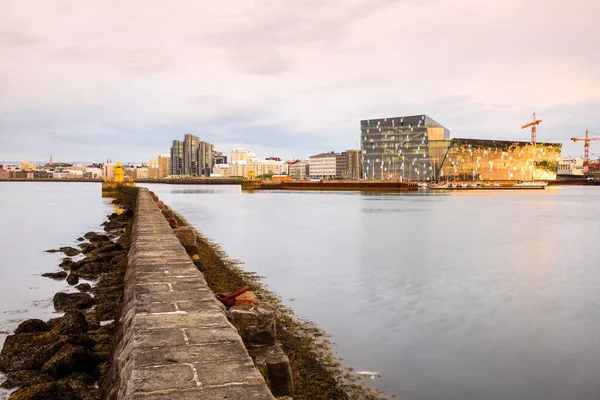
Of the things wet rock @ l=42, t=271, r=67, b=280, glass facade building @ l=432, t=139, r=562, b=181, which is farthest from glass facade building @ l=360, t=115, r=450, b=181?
wet rock @ l=42, t=271, r=67, b=280

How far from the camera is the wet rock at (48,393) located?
664 cm

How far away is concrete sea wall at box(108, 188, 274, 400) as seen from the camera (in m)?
3.92

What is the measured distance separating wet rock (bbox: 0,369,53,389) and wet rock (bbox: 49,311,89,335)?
1399 millimetres

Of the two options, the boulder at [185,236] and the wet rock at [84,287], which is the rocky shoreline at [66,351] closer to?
the wet rock at [84,287]

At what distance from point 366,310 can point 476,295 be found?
16.1 ft

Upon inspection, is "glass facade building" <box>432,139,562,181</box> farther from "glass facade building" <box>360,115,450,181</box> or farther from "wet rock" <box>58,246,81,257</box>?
"wet rock" <box>58,246,81,257</box>

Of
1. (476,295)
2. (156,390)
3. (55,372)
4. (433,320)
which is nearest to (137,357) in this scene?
(156,390)

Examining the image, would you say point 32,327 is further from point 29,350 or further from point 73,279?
point 73,279

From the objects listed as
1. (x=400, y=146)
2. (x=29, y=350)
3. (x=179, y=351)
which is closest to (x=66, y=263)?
(x=29, y=350)

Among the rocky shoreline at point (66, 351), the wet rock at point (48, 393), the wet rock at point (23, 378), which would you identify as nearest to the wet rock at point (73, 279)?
the rocky shoreline at point (66, 351)

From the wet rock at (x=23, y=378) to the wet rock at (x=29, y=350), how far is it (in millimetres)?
229

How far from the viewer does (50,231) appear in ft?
132

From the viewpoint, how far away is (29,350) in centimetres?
988

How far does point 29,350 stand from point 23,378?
1.55 meters
